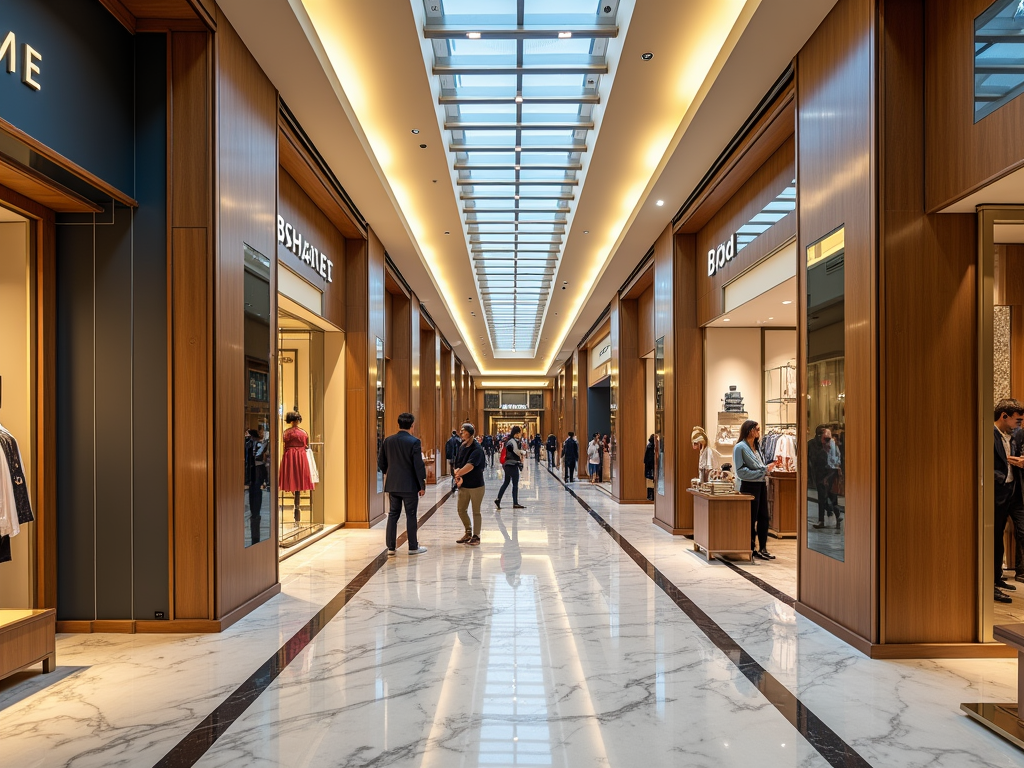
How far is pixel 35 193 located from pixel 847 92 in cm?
545

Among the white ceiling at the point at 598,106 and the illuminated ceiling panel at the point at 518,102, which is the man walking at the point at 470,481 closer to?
the white ceiling at the point at 598,106

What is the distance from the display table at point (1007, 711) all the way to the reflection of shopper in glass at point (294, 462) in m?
6.90

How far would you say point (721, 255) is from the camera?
8.27 m

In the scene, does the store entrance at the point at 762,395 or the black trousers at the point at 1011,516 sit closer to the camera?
the black trousers at the point at 1011,516

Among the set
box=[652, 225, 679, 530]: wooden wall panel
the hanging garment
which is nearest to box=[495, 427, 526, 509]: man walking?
box=[652, 225, 679, 530]: wooden wall panel

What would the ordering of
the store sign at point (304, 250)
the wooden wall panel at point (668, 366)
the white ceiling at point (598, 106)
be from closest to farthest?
the white ceiling at point (598, 106), the store sign at point (304, 250), the wooden wall panel at point (668, 366)

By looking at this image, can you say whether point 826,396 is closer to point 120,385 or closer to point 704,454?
point 704,454

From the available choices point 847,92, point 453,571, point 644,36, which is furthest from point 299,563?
point 847,92

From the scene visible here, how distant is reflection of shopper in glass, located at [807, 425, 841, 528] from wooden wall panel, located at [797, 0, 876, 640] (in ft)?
0.70

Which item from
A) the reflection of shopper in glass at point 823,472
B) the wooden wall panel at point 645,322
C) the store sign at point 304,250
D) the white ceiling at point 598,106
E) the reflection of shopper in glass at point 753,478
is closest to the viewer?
the reflection of shopper in glass at point 823,472

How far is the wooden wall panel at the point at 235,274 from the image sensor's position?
482 cm

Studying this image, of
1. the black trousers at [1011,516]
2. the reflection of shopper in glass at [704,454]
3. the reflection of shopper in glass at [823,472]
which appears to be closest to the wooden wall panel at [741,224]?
the reflection of shopper in glass at [704,454]

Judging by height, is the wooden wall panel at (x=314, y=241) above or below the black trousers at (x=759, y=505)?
above

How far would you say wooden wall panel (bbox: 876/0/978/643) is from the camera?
418 cm
